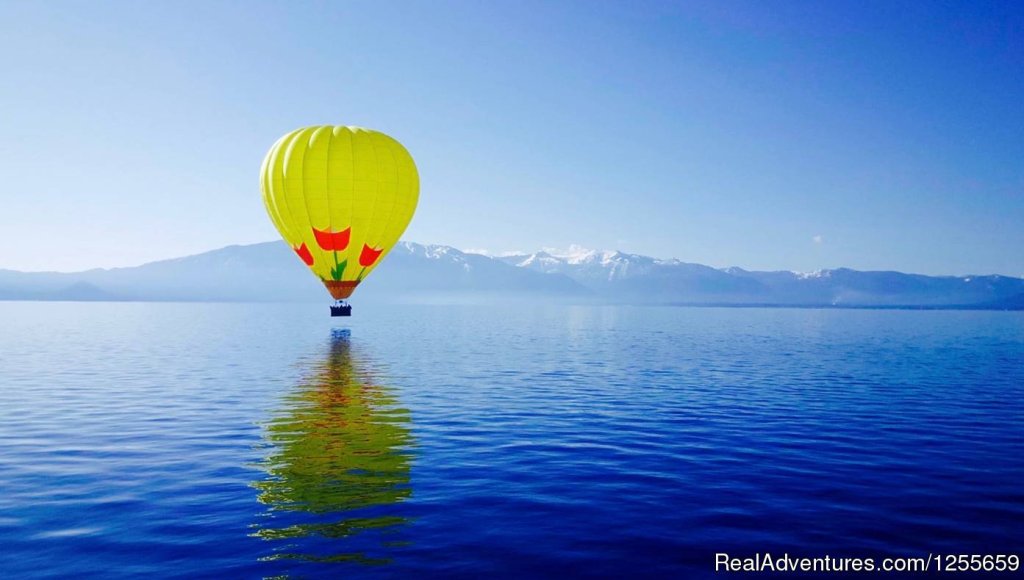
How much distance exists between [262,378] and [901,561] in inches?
1716

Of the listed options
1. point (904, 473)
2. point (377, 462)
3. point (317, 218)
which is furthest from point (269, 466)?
point (317, 218)

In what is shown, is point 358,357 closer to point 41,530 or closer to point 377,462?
point 377,462

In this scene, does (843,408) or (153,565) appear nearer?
(153,565)

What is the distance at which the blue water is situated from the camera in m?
13.7

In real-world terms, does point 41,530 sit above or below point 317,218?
below

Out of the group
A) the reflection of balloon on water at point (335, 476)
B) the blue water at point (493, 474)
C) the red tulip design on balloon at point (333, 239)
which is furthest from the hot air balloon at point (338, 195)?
the reflection of balloon on water at point (335, 476)

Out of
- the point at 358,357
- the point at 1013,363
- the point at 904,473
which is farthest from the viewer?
the point at 358,357

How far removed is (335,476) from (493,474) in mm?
4468

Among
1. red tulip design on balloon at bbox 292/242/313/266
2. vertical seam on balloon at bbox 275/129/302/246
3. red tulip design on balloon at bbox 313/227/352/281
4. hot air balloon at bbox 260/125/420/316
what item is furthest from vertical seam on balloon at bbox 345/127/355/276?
red tulip design on balloon at bbox 292/242/313/266

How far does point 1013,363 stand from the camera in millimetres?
62750

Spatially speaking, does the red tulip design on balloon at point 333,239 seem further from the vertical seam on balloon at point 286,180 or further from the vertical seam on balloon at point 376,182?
the vertical seam on balloon at point 376,182

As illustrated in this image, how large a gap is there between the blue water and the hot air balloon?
20.8 meters

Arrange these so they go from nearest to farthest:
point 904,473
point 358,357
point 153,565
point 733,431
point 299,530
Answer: point 153,565 → point 299,530 → point 904,473 → point 733,431 → point 358,357

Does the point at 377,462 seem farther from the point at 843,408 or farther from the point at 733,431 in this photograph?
the point at 843,408
